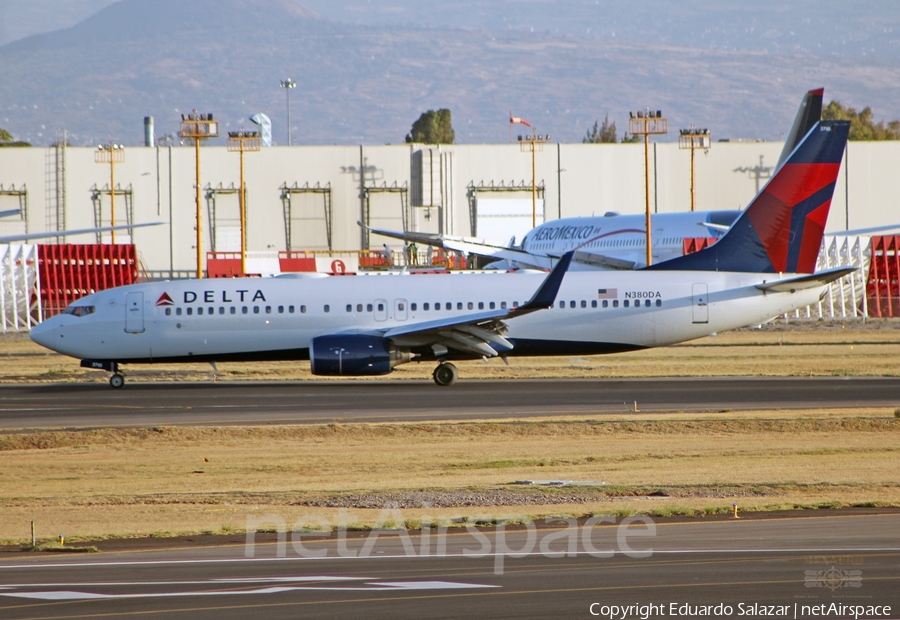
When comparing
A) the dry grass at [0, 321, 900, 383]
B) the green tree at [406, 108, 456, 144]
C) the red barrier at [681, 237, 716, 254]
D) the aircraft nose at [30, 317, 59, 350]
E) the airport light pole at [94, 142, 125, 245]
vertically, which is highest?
the green tree at [406, 108, 456, 144]

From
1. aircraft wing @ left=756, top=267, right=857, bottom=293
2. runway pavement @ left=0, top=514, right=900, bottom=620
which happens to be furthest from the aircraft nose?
runway pavement @ left=0, top=514, right=900, bottom=620

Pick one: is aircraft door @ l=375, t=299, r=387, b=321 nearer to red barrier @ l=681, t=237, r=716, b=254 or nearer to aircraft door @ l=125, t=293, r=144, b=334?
aircraft door @ l=125, t=293, r=144, b=334

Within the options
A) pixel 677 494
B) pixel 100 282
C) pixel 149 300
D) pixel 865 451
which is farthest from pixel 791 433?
pixel 100 282

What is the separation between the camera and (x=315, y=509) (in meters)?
15.3

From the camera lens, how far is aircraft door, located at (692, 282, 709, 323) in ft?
109

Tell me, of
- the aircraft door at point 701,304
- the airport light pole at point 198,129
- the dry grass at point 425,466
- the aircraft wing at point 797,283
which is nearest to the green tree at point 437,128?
the airport light pole at point 198,129

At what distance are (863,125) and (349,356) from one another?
556ft

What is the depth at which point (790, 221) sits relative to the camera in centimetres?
3391

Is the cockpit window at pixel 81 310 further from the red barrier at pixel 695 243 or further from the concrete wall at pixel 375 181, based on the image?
the concrete wall at pixel 375 181

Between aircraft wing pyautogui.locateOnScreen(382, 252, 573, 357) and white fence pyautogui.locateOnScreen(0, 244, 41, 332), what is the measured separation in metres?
30.6

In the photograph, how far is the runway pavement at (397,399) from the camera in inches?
1026

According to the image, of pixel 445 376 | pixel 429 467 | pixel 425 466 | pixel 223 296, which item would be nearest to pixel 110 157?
pixel 223 296

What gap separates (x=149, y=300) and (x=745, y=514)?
23.0m

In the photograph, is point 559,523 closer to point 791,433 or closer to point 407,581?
point 407,581
